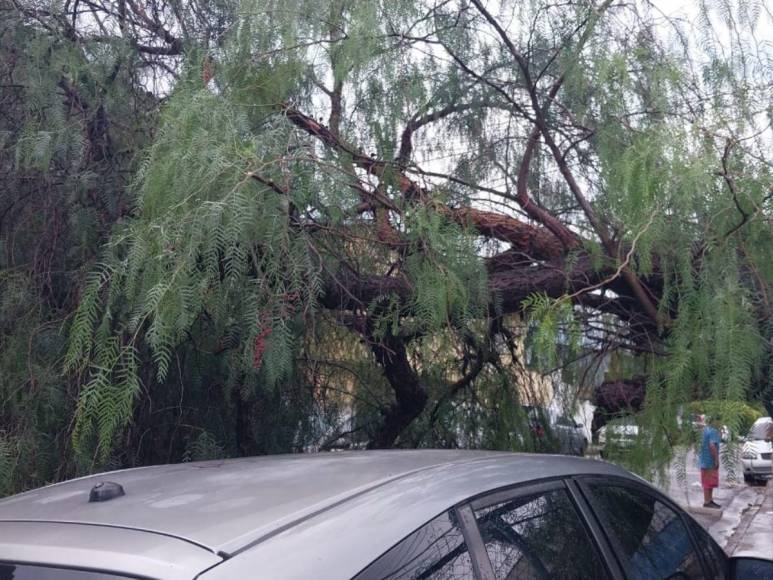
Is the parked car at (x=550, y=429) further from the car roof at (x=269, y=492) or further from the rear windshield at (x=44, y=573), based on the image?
the rear windshield at (x=44, y=573)

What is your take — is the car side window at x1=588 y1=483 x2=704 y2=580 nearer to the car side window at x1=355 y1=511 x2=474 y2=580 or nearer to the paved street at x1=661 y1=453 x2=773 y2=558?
the car side window at x1=355 y1=511 x2=474 y2=580

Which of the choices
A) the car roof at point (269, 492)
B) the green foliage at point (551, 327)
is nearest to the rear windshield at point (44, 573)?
the car roof at point (269, 492)

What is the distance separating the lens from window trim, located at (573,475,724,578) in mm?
2695

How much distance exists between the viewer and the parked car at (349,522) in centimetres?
170

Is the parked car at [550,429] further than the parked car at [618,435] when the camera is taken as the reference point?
Yes

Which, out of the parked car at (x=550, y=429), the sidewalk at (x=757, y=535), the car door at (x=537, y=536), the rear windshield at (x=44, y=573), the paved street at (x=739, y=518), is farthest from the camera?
the paved street at (x=739, y=518)

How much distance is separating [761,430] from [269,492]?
2.67m

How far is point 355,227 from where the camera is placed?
462 cm

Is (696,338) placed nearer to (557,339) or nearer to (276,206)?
(557,339)

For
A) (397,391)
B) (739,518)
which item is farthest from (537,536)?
(739,518)

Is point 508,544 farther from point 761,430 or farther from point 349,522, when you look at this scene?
point 761,430

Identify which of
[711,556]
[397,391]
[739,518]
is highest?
[397,391]

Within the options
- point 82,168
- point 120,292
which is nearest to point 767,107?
point 120,292

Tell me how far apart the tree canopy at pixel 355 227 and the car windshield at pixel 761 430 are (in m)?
0.19
